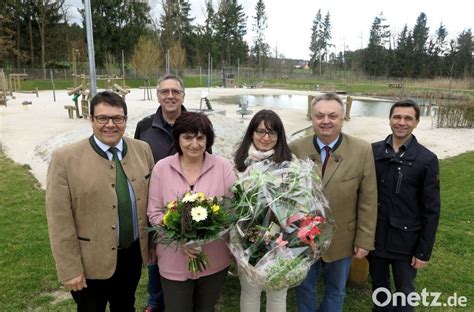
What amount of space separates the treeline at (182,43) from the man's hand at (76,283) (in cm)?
2910

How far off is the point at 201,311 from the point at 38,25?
44293 mm

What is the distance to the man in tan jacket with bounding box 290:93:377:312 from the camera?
8.05 ft

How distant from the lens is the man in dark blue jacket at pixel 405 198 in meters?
2.50

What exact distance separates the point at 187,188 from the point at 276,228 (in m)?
0.56

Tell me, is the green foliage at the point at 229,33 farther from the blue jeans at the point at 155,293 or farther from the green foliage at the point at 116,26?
the blue jeans at the point at 155,293

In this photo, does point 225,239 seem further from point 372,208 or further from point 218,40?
point 218,40

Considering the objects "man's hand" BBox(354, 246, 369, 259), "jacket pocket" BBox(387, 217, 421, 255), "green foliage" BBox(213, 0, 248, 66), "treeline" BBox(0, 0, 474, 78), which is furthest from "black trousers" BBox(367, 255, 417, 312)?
"green foliage" BBox(213, 0, 248, 66)

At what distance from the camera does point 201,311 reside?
2363 mm

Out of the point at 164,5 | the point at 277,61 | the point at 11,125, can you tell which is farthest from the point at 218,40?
the point at 11,125

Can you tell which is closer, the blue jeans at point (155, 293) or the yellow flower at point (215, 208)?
the yellow flower at point (215, 208)

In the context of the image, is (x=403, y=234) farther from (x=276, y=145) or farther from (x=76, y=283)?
(x=76, y=283)

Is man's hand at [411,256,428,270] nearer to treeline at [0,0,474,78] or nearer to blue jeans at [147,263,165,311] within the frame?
blue jeans at [147,263,165,311]

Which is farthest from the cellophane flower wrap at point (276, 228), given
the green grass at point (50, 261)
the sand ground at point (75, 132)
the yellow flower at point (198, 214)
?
the sand ground at point (75, 132)

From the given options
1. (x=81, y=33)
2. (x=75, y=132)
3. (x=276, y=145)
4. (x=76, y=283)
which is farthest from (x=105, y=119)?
(x=81, y=33)
